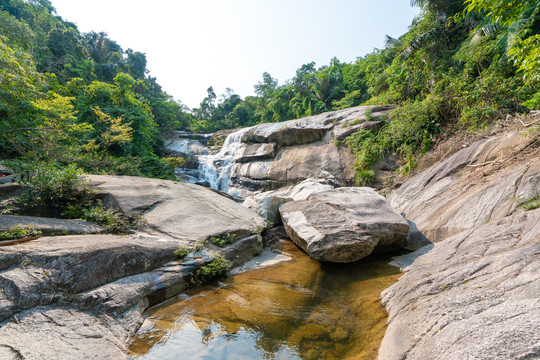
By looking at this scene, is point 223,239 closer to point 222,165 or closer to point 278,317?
point 278,317

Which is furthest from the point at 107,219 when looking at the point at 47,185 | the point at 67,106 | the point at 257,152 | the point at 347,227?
the point at 257,152

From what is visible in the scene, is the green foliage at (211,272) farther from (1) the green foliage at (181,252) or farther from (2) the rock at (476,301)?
(2) the rock at (476,301)

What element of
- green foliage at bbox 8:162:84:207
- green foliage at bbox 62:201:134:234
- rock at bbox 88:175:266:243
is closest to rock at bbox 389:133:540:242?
rock at bbox 88:175:266:243

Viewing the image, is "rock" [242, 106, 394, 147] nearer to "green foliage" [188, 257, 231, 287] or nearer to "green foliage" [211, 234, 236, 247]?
"green foliage" [211, 234, 236, 247]

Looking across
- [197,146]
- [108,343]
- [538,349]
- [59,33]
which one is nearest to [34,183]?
[108,343]

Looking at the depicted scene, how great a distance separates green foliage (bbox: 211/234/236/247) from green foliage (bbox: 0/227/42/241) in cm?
323

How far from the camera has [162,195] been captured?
695 cm

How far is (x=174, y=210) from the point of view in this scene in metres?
6.38

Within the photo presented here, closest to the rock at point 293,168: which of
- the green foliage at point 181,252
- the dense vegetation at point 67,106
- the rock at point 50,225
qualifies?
the dense vegetation at point 67,106

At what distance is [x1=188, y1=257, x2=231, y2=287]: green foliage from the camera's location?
4547 millimetres

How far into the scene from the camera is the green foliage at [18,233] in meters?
Result: 3.80

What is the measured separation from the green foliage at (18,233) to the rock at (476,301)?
18.9ft

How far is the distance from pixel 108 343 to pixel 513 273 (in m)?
4.73

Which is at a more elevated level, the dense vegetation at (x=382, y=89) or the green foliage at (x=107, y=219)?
the dense vegetation at (x=382, y=89)
